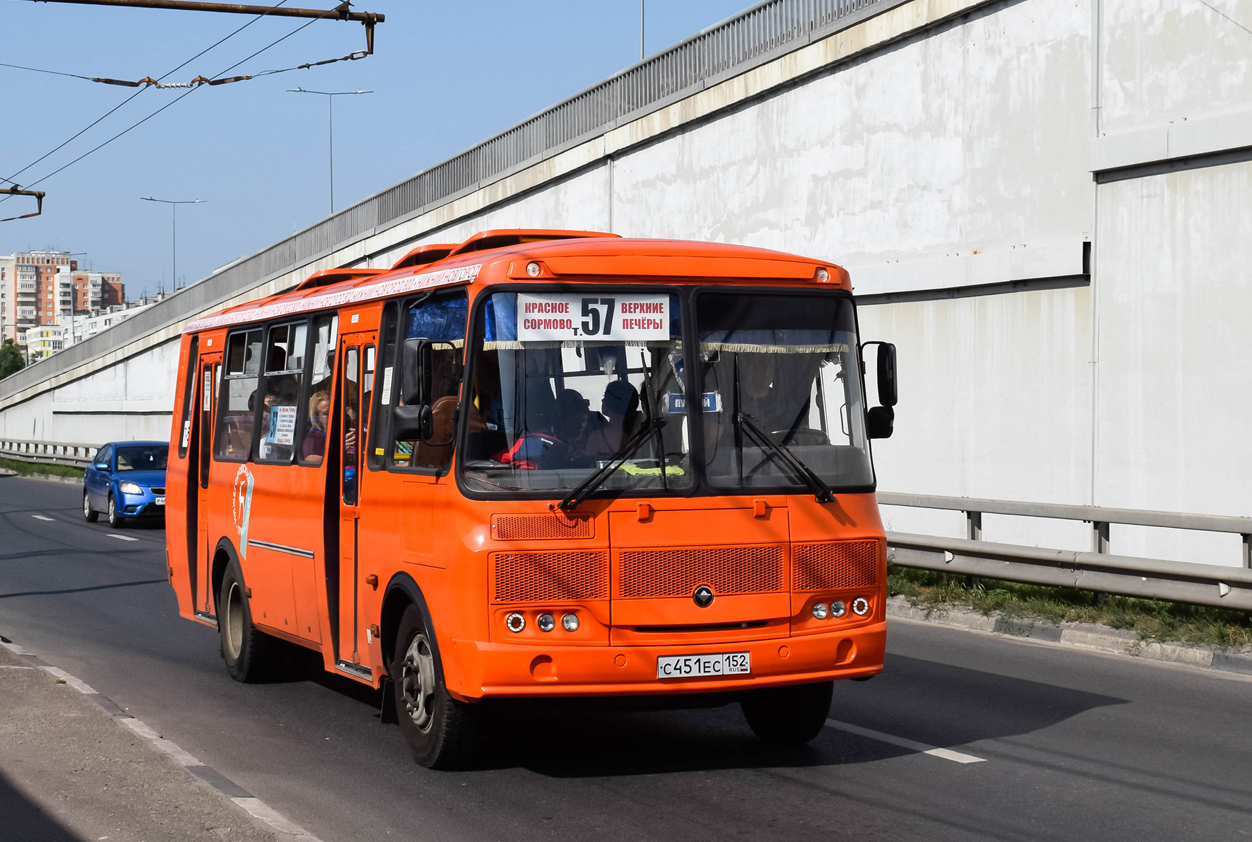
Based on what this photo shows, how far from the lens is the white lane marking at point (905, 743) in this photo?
7.43m

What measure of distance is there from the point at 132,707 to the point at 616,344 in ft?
14.0

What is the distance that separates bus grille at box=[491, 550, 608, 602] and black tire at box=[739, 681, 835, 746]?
4.31ft

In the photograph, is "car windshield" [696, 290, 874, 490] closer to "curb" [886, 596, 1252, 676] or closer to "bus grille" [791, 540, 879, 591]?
"bus grille" [791, 540, 879, 591]

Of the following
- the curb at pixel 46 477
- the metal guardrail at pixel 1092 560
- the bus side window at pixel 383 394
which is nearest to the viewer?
the bus side window at pixel 383 394

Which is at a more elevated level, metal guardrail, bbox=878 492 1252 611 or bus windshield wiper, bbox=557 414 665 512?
bus windshield wiper, bbox=557 414 665 512

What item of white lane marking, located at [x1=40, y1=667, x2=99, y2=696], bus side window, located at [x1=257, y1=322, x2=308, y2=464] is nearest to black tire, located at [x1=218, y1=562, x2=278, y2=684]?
bus side window, located at [x1=257, y1=322, x2=308, y2=464]

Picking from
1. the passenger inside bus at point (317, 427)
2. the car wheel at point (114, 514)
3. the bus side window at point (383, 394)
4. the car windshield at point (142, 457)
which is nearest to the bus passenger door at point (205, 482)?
the passenger inside bus at point (317, 427)

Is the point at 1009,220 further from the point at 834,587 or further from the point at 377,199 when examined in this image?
the point at 377,199

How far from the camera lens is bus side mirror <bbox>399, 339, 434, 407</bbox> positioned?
680 cm

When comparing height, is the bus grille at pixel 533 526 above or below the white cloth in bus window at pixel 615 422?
below

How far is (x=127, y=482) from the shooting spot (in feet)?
Result: 87.7

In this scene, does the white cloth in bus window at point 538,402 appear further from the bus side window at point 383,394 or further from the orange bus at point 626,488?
the bus side window at point 383,394

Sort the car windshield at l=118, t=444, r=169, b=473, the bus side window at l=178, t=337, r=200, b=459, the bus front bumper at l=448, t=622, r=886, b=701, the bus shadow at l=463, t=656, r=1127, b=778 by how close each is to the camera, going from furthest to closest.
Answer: the car windshield at l=118, t=444, r=169, b=473
the bus side window at l=178, t=337, r=200, b=459
the bus shadow at l=463, t=656, r=1127, b=778
the bus front bumper at l=448, t=622, r=886, b=701

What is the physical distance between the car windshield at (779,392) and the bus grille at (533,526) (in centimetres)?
71
